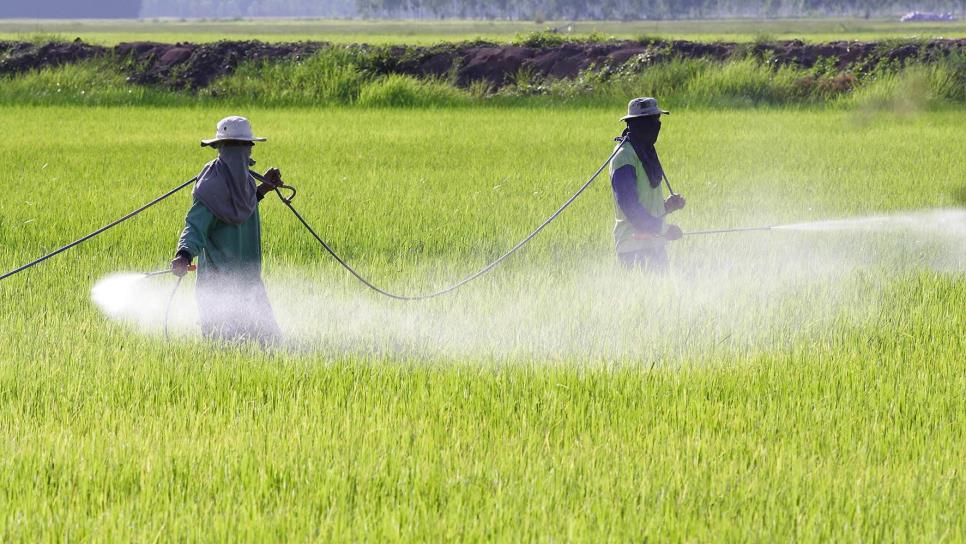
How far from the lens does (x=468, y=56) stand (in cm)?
2547

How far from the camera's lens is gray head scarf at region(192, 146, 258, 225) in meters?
4.88

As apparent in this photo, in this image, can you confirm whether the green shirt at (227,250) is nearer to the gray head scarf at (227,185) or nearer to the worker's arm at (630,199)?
the gray head scarf at (227,185)

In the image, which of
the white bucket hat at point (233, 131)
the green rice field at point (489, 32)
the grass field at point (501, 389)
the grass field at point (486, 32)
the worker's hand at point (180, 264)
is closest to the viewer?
the grass field at point (501, 389)

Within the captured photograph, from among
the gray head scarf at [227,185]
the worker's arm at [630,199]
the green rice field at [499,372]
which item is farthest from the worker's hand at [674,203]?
the gray head scarf at [227,185]

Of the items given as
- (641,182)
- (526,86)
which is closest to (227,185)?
(641,182)

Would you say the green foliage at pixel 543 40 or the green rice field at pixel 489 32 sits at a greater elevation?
the green rice field at pixel 489 32

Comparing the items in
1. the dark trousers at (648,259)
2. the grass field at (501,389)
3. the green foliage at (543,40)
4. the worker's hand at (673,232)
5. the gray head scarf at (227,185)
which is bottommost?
the grass field at (501,389)

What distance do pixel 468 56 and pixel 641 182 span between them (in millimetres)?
19662

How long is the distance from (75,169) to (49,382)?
8.27 metres

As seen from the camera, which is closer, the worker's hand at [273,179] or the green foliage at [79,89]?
the worker's hand at [273,179]

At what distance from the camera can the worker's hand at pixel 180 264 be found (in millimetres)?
4617

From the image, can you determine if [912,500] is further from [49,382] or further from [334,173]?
[334,173]

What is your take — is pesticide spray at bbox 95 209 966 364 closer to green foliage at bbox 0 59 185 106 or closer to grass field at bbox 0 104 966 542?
grass field at bbox 0 104 966 542

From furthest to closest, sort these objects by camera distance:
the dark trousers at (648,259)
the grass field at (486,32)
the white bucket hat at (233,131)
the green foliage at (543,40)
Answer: the grass field at (486,32) < the green foliage at (543,40) < the dark trousers at (648,259) < the white bucket hat at (233,131)
